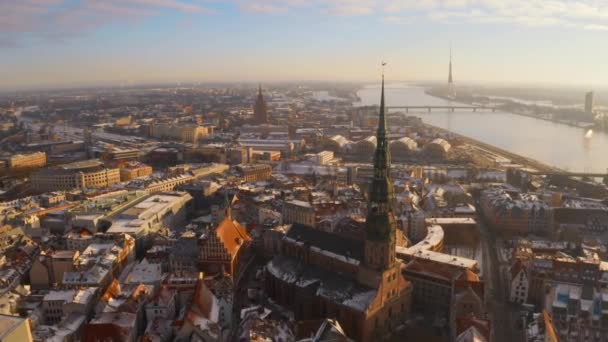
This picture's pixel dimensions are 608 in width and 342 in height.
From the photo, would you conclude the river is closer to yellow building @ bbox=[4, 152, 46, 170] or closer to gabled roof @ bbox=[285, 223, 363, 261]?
gabled roof @ bbox=[285, 223, 363, 261]

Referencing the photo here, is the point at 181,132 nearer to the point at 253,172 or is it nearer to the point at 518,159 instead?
the point at 253,172

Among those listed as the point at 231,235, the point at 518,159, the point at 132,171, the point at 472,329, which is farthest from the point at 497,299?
the point at 518,159

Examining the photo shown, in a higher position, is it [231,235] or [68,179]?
[231,235]

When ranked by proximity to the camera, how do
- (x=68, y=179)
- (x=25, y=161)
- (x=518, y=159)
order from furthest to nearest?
(x=518, y=159)
(x=25, y=161)
(x=68, y=179)

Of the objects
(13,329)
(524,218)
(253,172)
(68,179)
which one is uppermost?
(13,329)

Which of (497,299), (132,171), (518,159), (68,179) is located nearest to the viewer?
(497,299)

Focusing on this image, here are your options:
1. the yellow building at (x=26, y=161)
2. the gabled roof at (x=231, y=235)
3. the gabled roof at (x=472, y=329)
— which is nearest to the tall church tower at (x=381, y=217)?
the gabled roof at (x=472, y=329)

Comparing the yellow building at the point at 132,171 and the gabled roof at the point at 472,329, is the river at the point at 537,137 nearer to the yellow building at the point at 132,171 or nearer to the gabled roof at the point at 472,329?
the gabled roof at the point at 472,329
